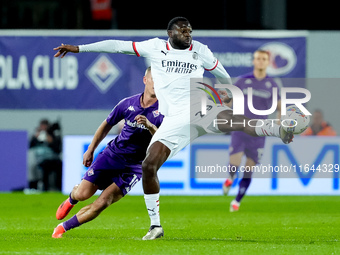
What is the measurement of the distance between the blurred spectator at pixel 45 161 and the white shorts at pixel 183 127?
8.94 metres

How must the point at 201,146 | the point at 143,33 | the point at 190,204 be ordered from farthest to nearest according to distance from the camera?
the point at 143,33 < the point at 201,146 < the point at 190,204

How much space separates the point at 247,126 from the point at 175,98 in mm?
768

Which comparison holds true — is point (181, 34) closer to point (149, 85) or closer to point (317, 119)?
point (149, 85)

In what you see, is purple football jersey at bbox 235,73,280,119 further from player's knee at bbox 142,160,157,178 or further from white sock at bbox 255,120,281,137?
player's knee at bbox 142,160,157,178

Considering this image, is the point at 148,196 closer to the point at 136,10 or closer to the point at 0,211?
the point at 0,211

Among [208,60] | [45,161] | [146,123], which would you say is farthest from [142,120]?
[45,161]

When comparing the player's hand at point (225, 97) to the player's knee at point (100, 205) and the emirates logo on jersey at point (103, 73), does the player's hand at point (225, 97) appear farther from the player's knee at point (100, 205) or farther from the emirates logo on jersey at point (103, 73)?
the emirates logo on jersey at point (103, 73)

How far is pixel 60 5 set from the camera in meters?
25.7

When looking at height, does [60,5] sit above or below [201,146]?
above

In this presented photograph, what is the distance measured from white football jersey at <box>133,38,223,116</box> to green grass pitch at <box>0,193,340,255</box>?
4.55 feet

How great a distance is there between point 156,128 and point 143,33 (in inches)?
340

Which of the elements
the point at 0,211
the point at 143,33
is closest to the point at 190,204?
the point at 0,211

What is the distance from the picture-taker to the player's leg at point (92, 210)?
8750 mm

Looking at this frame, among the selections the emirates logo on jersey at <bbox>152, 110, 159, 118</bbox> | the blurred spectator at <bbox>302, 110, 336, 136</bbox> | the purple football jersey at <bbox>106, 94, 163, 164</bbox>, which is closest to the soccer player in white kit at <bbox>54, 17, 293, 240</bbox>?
the emirates logo on jersey at <bbox>152, 110, 159, 118</bbox>
